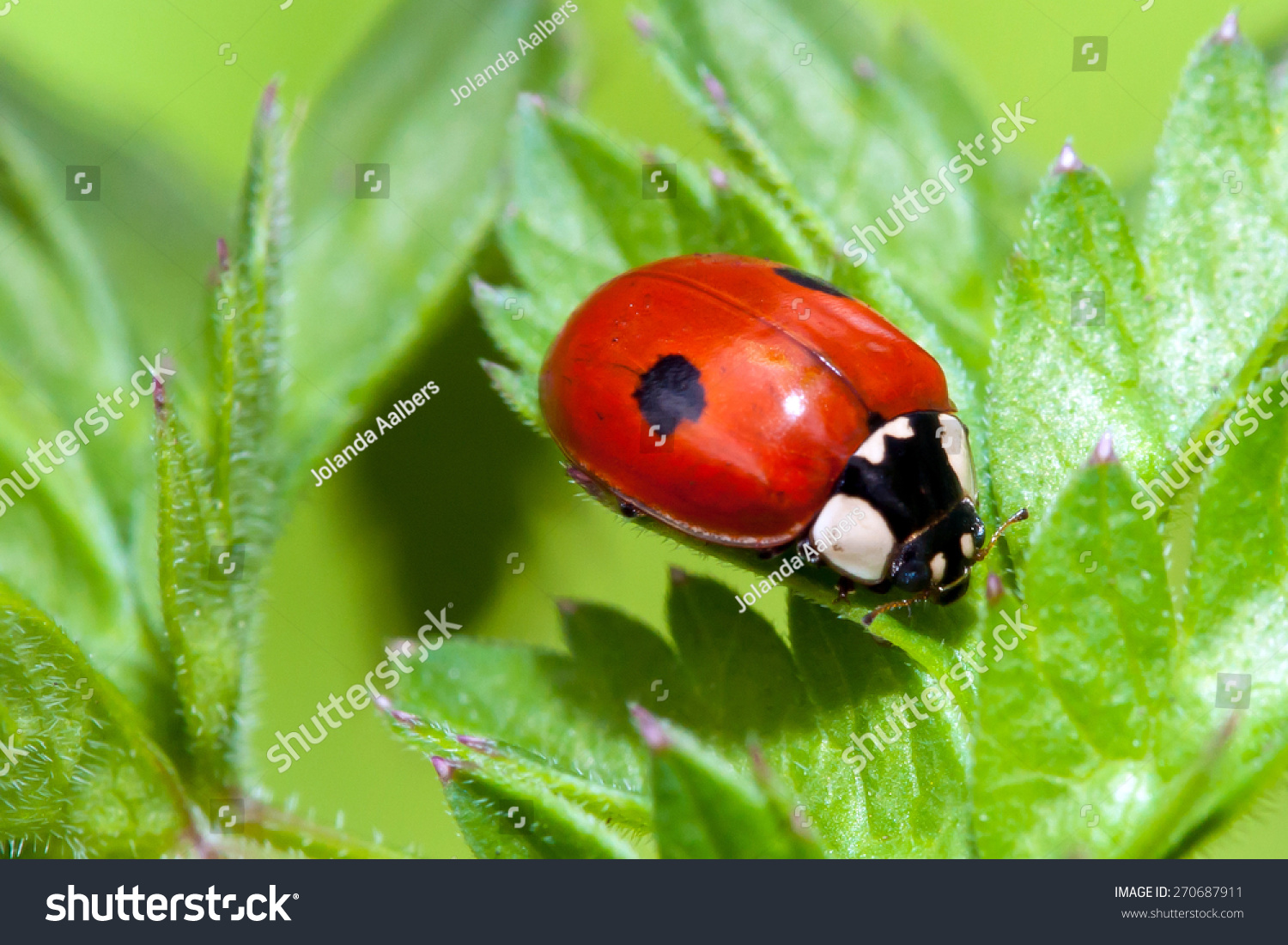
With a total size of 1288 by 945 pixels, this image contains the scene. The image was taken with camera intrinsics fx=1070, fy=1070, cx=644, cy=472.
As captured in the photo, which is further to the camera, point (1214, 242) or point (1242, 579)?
point (1214, 242)

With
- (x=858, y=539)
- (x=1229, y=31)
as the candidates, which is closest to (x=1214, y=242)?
(x=1229, y=31)

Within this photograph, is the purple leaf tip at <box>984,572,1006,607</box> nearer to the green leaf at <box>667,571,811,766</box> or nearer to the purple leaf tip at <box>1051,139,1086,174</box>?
the green leaf at <box>667,571,811,766</box>

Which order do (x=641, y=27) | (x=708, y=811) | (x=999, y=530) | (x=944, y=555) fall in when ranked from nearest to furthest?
1. (x=708, y=811)
2. (x=999, y=530)
3. (x=944, y=555)
4. (x=641, y=27)

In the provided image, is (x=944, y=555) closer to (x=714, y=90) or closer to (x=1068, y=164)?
(x=1068, y=164)

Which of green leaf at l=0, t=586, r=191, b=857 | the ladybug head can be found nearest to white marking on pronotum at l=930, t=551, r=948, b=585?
the ladybug head

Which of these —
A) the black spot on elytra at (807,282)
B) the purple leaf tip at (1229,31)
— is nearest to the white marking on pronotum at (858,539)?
the black spot on elytra at (807,282)

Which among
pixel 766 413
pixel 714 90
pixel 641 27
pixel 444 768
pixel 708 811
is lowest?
pixel 708 811
